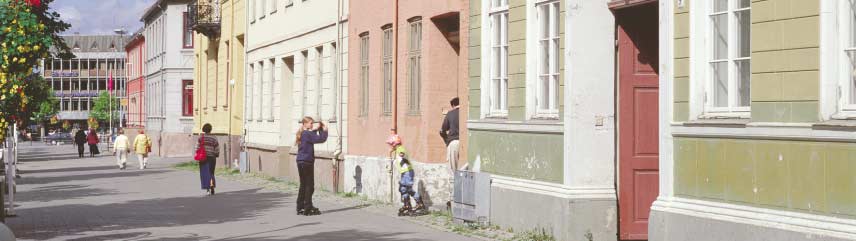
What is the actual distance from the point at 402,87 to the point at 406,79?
0.81 ft

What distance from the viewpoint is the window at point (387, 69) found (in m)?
24.7

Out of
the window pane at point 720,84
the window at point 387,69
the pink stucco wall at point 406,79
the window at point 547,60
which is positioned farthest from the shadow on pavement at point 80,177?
the window pane at point 720,84

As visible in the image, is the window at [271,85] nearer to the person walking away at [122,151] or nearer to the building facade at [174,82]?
the person walking away at [122,151]

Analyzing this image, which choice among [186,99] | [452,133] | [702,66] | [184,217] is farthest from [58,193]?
[186,99]

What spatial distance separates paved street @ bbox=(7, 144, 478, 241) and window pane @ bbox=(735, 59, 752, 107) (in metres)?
4.94

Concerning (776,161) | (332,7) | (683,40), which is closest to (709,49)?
(683,40)

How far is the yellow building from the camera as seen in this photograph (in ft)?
138

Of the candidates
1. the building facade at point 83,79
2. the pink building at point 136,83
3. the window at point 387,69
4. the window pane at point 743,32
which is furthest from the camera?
the building facade at point 83,79

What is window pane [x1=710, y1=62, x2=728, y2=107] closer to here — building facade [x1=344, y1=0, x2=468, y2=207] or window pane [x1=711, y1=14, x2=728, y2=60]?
window pane [x1=711, y1=14, x2=728, y2=60]

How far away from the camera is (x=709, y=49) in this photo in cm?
1296

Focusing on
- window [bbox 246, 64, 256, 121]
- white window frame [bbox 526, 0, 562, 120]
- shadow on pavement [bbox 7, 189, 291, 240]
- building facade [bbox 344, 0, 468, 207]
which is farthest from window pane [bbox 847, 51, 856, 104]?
window [bbox 246, 64, 256, 121]

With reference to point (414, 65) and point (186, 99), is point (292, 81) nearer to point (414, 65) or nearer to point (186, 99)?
point (414, 65)

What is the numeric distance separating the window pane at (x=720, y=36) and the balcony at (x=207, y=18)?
34.6 metres

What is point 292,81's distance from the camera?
115 feet
